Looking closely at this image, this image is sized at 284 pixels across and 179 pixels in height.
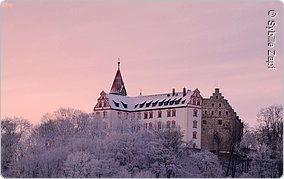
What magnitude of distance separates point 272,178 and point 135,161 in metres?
3.64

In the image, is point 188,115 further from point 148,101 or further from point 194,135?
A: point 148,101

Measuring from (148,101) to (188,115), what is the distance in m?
2.49

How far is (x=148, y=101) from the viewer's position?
25453 millimetres

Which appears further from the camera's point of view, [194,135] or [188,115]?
[188,115]

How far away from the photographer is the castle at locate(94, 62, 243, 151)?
22.8m

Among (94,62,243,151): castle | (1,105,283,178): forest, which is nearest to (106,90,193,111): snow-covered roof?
(94,62,243,151): castle

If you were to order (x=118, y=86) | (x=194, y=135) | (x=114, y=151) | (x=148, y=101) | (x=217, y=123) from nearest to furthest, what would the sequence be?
(x=114, y=151), (x=194, y=135), (x=217, y=123), (x=148, y=101), (x=118, y=86)

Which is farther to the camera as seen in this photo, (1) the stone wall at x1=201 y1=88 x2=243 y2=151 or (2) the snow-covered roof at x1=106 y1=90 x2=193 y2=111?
(2) the snow-covered roof at x1=106 y1=90 x2=193 y2=111

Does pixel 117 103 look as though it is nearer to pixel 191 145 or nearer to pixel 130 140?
pixel 191 145

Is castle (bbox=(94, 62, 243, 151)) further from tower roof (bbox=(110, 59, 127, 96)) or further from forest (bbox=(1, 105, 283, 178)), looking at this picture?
tower roof (bbox=(110, 59, 127, 96))

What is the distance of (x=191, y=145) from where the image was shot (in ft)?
72.6

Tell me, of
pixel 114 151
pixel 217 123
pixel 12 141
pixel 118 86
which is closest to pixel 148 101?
pixel 118 86

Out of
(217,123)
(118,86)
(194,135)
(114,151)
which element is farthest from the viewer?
(118,86)

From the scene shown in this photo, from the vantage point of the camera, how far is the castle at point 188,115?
22797 millimetres
